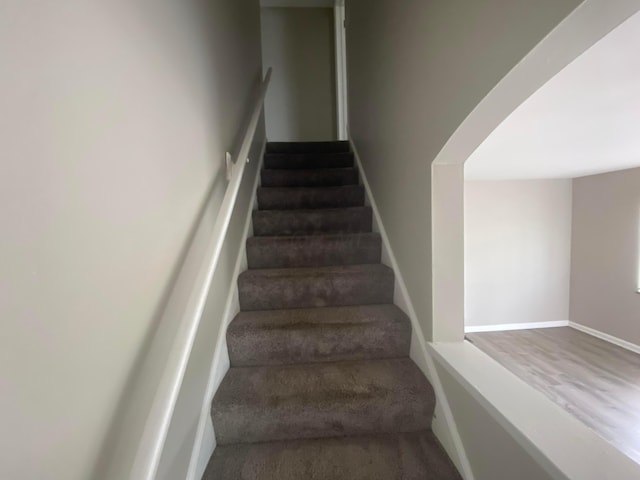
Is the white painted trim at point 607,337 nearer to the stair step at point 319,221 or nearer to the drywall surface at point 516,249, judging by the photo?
the drywall surface at point 516,249

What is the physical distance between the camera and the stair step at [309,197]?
92.7 inches

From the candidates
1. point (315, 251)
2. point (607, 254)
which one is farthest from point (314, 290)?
point (607, 254)

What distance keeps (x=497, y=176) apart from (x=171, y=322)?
16.0 ft

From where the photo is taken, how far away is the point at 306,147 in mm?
3062

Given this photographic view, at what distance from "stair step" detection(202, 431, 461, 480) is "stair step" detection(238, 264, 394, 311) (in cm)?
67

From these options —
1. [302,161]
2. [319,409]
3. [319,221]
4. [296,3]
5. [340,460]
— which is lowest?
[340,460]

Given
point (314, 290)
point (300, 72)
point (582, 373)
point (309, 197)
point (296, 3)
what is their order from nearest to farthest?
point (314, 290)
point (309, 197)
point (582, 373)
point (296, 3)
point (300, 72)

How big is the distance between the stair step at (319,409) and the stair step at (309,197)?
1.38 m

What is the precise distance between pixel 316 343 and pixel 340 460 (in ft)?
1.52

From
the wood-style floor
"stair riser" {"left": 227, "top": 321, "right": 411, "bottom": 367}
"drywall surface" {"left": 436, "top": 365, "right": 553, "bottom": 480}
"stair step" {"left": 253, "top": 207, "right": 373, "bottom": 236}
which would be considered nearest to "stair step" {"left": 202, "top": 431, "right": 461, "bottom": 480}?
"drywall surface" {"left": 436, "top": 365, "right": 553, "bottom": 480}

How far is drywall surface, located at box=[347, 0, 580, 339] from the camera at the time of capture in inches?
29.4

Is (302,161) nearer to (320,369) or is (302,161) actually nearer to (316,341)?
(316,341)

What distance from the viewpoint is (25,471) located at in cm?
44

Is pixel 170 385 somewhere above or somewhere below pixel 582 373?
above
